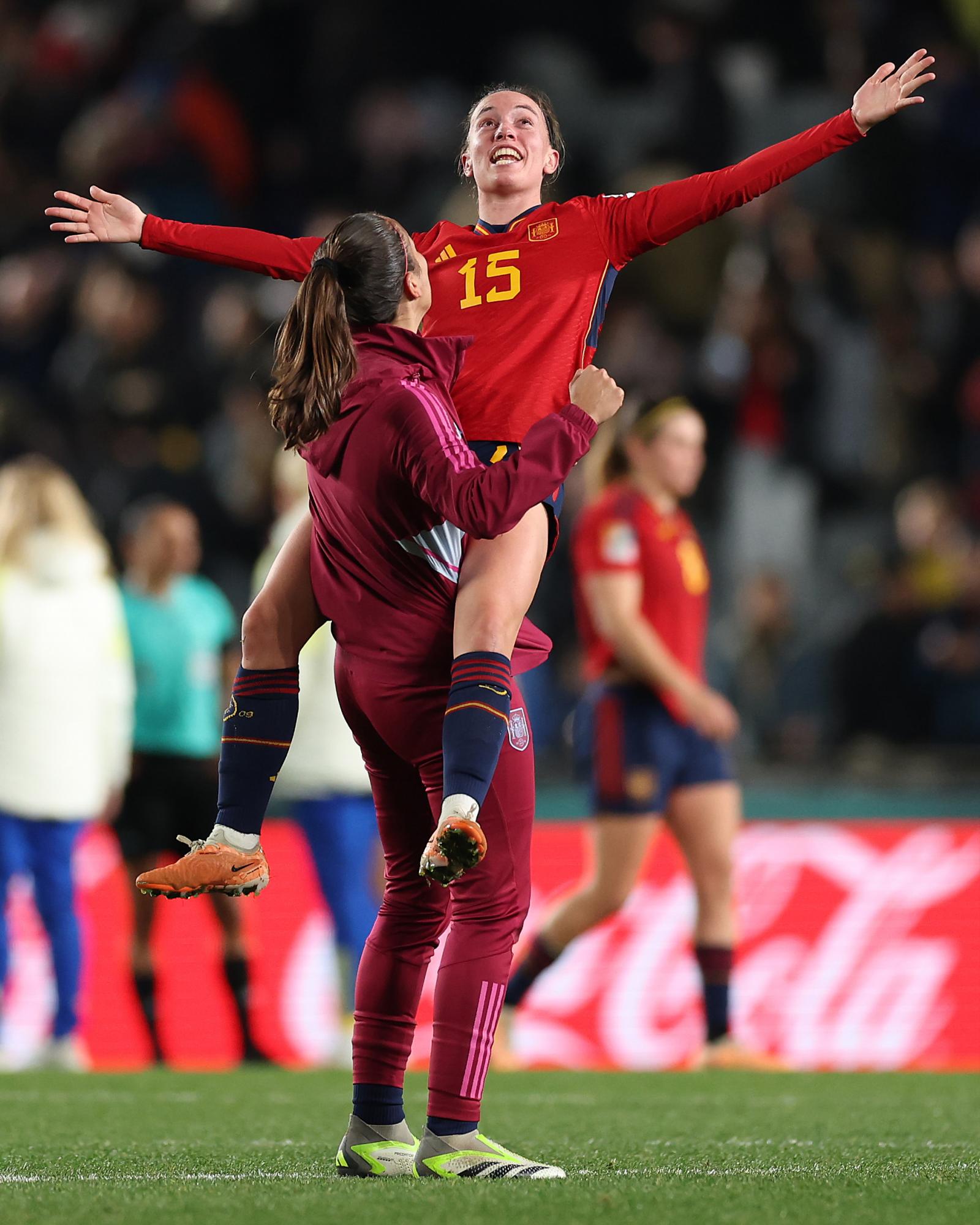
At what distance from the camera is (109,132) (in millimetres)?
12320

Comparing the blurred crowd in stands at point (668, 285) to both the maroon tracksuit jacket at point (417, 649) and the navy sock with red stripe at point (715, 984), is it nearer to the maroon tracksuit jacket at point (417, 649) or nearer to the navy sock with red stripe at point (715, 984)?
the navy sock with red stripe at point (715, 984)

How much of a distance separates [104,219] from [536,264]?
887mm

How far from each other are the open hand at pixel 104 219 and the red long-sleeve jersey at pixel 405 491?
0.61m

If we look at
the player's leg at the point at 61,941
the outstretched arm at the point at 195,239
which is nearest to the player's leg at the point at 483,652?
the outstretched arm at the point at 195,239

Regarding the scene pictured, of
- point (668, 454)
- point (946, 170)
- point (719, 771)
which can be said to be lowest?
point (719, 771)

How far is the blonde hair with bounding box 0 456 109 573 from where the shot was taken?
7.55 metres

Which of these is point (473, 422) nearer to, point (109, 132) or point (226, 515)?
point (226, 515)

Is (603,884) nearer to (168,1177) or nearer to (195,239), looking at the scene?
(168,1177)

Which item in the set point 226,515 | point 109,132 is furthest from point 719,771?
point 109,132

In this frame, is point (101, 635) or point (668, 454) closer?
point (668, 454)

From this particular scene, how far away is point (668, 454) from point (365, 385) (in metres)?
3.42

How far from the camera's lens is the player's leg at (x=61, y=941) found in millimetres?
7188

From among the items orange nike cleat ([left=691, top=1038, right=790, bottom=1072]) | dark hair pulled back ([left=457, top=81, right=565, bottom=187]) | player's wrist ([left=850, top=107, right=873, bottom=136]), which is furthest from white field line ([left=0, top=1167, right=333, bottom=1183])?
orange nike cleat ([left=691, top=1038, right=790, bottom=1072])

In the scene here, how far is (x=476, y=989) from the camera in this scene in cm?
352
